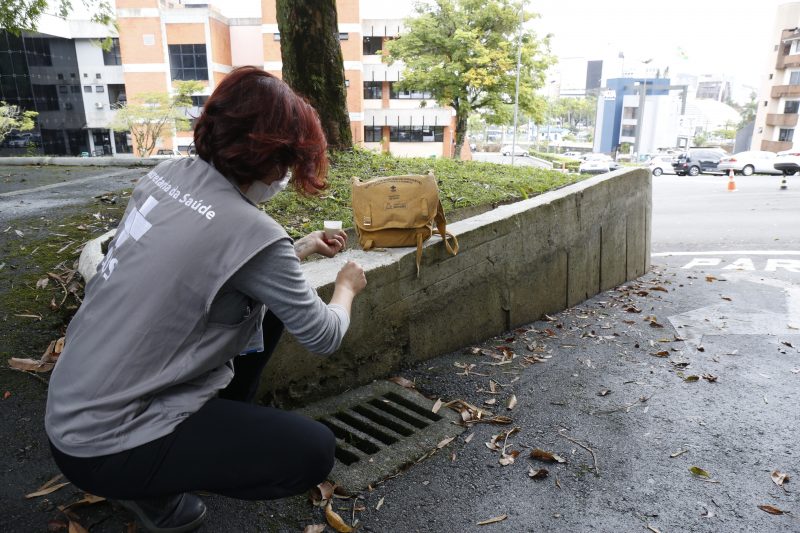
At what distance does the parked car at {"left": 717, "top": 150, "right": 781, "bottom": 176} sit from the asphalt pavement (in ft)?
95.5

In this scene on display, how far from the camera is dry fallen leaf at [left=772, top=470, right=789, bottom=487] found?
273 centimetres

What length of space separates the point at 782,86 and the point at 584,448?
205 feet

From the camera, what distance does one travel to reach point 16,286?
4180 mm

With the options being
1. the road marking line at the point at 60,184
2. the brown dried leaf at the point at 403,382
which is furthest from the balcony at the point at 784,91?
the brown dried leaf at the point at 403,382

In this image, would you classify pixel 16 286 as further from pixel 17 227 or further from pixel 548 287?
pixel 548 287

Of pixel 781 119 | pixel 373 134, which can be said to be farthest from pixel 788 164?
pixel 781 119

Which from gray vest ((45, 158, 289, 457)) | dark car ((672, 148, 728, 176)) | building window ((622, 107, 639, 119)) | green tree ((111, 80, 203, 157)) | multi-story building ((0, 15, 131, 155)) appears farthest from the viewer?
building window ((622, 107, 639, 119))

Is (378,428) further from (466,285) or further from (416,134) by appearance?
(416,134)

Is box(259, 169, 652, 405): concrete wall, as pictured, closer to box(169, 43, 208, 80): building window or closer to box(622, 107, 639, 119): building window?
box(169, 43, 208, 80): building window

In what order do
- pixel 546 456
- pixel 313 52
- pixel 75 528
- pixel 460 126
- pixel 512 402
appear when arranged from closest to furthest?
pixel 75 528
pixel 546 456
pixel 512 402
pixel 313 52
pixel 460 126

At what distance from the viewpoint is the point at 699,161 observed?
32.9m

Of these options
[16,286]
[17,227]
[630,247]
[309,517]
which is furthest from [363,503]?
[630,247]

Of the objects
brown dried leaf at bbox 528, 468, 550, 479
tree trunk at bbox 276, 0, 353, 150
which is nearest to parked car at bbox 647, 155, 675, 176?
tree trunk at bbox 276, 0, 353, 150

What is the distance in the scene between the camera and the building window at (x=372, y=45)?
135 feet
